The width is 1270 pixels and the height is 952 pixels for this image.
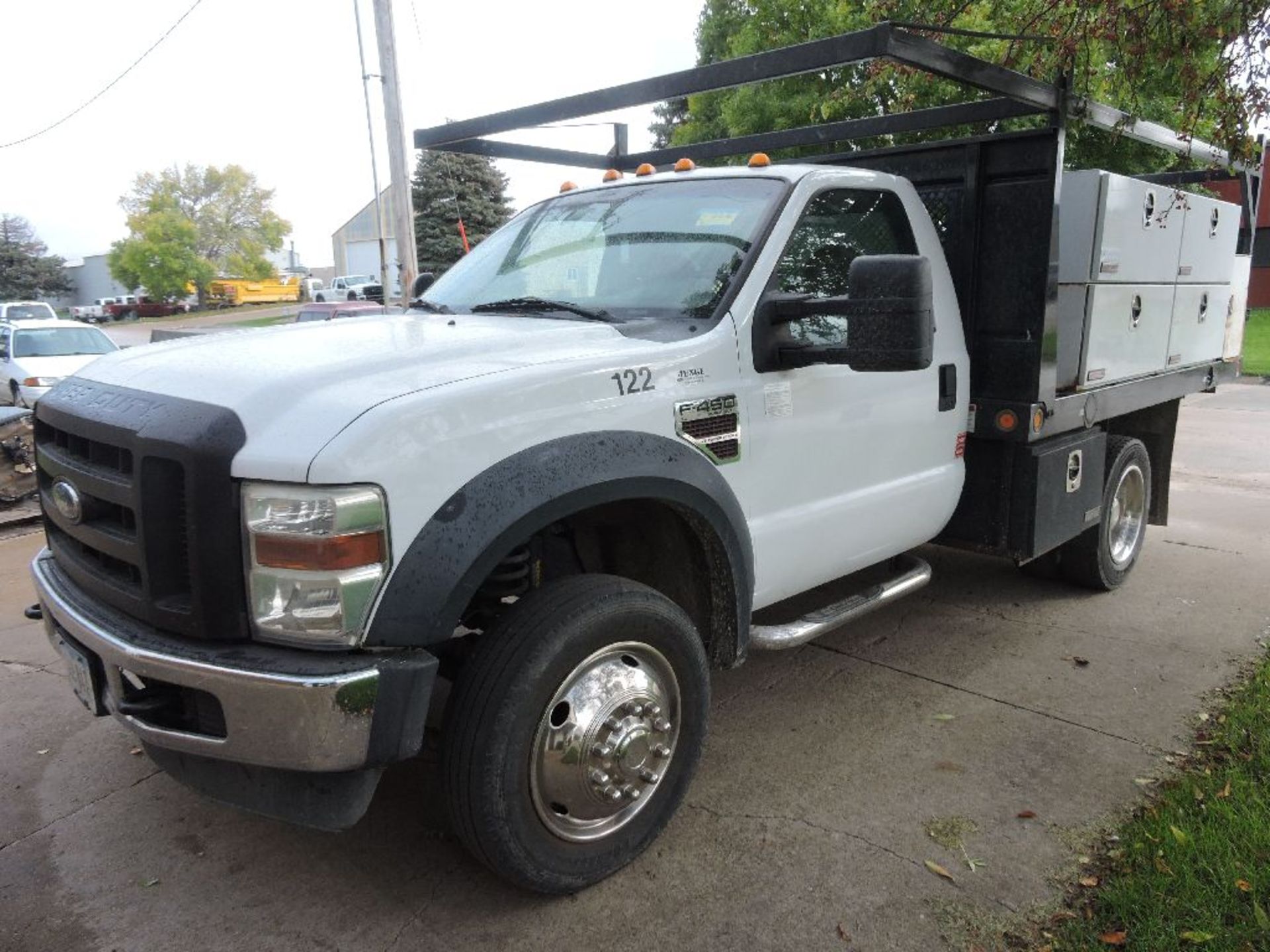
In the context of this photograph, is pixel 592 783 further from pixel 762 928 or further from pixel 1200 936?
pixel 1200 936

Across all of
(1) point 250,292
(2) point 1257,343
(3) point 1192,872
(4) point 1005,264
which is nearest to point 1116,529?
(4) point 1005,264

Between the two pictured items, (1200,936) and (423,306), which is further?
(423,306)

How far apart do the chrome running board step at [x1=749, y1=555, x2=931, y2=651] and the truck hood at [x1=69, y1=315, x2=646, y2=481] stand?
3.90 ft

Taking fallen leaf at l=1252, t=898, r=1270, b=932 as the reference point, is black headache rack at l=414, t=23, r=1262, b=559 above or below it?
above

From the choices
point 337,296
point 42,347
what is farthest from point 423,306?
point 337,296

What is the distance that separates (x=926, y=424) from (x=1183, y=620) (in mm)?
2154

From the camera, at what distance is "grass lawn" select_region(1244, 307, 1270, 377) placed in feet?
61.8

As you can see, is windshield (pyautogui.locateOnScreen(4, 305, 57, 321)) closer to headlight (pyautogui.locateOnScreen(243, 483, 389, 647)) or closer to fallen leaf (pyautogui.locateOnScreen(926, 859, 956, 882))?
headlight (pyautogui.locateOnScreen(243, 483, 389, 647))

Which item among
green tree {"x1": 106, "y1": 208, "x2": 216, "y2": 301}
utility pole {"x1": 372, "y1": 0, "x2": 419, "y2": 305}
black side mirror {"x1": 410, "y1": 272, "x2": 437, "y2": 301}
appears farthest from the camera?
green tree {"x1": 106, "y1": 208, "x2": 216, "y2": 301}

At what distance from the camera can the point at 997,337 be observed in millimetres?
4285

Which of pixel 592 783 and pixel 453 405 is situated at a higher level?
pixel 453 405

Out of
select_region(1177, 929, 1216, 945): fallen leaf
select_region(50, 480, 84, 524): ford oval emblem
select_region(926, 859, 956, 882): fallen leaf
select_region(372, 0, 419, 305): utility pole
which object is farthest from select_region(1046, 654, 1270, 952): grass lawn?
select_region(372, 0, 419, 305): utility pole

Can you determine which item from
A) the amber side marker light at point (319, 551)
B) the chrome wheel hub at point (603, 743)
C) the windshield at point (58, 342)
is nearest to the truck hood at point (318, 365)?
the amber side marker light at point (319, 551)

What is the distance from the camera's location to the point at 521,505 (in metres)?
2.49
